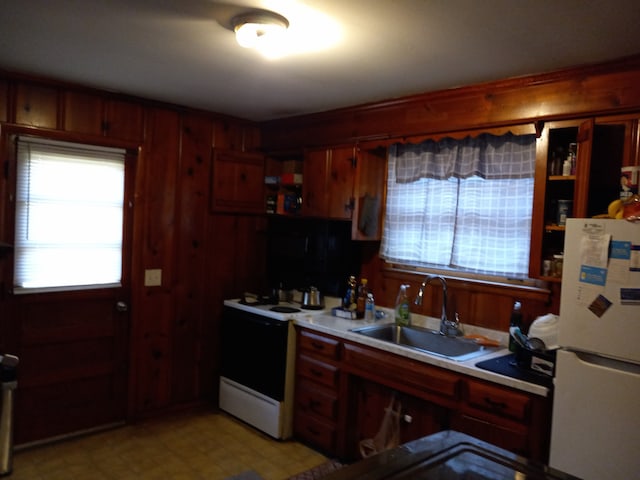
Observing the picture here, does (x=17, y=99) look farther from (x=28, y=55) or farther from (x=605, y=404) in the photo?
(x=605, y=404)

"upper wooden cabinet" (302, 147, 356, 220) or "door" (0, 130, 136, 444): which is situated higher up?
"upper wooden cabinet" (302, 147, 356, 220)

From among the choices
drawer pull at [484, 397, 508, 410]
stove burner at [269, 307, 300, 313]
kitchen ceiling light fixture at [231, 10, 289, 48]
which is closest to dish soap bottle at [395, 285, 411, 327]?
stove burner at [269, 307, 300, 313]

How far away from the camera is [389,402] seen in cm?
282

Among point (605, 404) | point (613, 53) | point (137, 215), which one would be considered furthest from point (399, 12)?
point (137, 215)

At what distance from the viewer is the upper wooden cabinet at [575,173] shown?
2322mm

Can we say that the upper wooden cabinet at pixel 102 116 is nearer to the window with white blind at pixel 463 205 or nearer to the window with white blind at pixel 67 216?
the window with white blind at pixel 67 216

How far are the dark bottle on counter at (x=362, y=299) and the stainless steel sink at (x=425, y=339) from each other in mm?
264

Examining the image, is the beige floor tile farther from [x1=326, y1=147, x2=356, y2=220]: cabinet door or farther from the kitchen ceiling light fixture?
the kitchen ceiling light fixture

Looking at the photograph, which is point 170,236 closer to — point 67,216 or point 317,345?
point 67,216

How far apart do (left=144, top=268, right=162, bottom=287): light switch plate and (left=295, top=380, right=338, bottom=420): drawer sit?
1262mm

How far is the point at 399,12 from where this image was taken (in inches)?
72.8

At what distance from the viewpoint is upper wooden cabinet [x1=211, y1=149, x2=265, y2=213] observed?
3.81 m

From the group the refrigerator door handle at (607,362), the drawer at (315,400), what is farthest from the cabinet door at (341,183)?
the refrigerator door handle at (607,362)

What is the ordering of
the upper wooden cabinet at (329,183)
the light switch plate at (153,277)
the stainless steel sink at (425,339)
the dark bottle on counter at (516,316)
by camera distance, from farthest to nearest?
the light switch plate at (153,277), the upper wooden cabinet at (329,183), the stainless steel sink at (425,339), the dark bottle on counter at (516,316)
